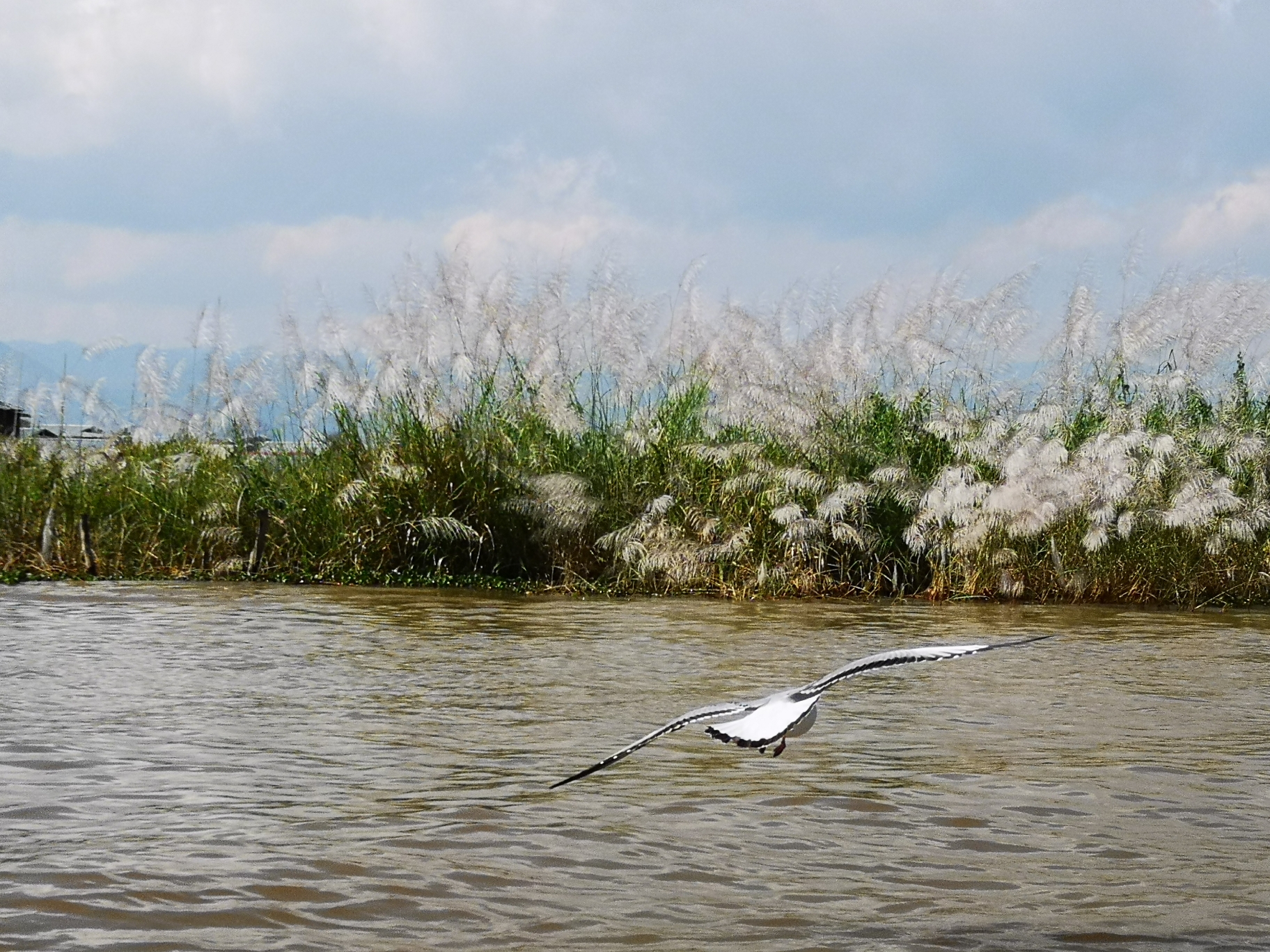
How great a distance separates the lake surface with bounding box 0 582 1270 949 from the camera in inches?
108

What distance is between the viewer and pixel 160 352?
11.0 metres

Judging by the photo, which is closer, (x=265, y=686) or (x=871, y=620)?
(x=265, y=686)

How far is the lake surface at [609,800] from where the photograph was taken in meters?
2.74

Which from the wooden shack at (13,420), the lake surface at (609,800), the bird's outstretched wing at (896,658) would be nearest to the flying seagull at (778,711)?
the bird's outstretched wing at (896,658)

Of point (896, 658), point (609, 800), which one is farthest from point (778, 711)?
point (609, 800)

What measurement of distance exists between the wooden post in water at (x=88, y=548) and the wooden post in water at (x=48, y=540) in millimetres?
212

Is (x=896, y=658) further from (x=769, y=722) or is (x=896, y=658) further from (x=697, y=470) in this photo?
(x=697, y=470)

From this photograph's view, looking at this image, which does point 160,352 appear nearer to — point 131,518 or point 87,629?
point 131,518

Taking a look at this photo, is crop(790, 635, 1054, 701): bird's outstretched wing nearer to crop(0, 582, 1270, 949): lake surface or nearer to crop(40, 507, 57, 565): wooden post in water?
crop(0, 582, 1270, 949): lake surface

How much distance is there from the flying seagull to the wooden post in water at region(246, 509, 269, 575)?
753 cm

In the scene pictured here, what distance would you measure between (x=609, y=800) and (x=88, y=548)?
6.77m

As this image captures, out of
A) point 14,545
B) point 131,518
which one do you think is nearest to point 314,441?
point 131,518

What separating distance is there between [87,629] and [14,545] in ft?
10.3

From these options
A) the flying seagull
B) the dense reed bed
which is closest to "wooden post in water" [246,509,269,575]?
the dense reed bed
